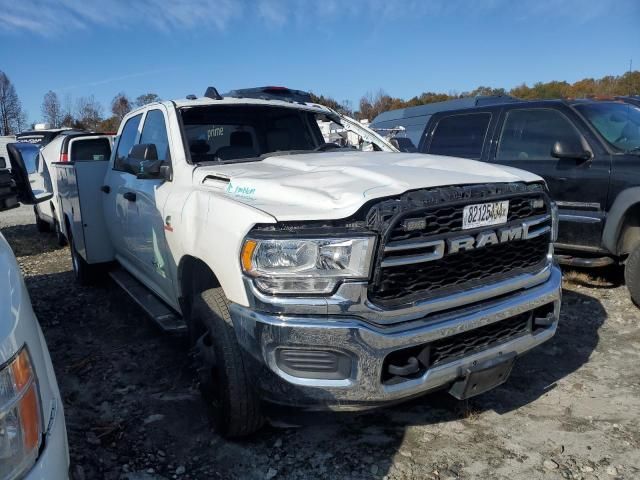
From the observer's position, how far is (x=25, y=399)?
1.38 metres

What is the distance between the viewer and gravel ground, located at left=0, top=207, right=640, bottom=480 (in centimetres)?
268

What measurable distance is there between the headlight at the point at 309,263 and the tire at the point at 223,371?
0.42 metres

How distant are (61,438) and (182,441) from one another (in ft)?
5.07

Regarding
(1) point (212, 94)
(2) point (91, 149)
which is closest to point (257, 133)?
(1) point (212, 94)

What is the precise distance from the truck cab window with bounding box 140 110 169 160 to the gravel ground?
1558 mm

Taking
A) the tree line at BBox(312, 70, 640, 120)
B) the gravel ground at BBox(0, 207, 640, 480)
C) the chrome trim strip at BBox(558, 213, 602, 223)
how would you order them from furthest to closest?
the tree line at BBox(312, 70, 640, 120) < the chrome trim strip at BBox(558, 213, 602, 223) < the gravel ground at BBox(0, 207, 640, 480)

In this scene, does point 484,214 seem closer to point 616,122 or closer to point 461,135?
point 616,122

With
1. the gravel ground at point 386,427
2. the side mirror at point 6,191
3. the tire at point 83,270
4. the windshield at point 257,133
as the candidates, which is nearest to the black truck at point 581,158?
the gravel ground at point 386,427

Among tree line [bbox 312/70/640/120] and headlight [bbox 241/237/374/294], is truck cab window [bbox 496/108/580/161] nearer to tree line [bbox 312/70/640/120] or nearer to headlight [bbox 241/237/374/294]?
headlight [bbox 241/237/374/294]

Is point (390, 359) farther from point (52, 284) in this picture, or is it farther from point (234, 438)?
point (52, 284)

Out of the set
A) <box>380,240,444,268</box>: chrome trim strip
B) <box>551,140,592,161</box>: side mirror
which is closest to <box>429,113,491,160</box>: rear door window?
<box>551,140,592,161</box>: side mirror

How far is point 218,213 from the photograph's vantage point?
9.01 ft

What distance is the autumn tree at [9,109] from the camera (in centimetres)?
4984

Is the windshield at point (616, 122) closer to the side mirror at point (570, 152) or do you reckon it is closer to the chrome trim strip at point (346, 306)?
the side mirror at point (570, 152)
